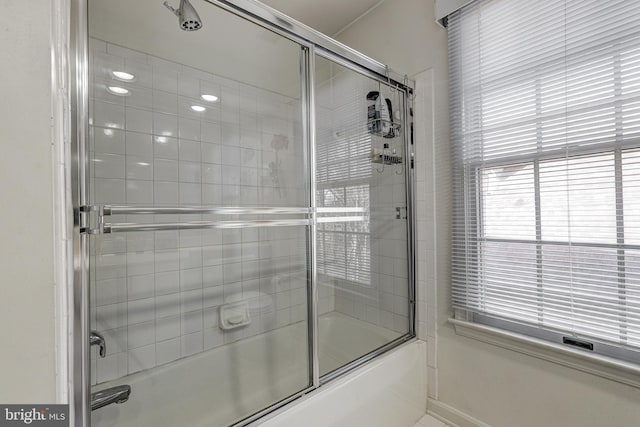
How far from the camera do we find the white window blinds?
1.19 meters

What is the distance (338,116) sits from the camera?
169 centimetres

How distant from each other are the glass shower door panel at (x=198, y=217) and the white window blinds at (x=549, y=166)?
3.17ft

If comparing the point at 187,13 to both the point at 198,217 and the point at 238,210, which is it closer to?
the point at 238,210

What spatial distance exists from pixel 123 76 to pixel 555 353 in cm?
243

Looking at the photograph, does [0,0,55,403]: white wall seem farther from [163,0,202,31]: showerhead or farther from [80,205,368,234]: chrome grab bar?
[163,0,202,31]: showerhead

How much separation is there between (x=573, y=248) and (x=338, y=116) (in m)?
1.33

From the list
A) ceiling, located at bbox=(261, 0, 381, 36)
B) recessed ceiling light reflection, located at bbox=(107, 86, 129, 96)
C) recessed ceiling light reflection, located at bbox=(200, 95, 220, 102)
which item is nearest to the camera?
recessed ceiling light reflection, located at bbox=(107, 86, 129, 96)

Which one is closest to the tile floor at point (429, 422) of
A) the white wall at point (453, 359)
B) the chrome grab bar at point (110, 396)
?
the white wall at point (453, 359)

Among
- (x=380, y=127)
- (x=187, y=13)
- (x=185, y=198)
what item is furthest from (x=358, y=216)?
(x=187, y=13)

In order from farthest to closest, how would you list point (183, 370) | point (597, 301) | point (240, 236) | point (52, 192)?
point (240, 236)
point (183, 370)
point (597, 301)
point (52, 192)

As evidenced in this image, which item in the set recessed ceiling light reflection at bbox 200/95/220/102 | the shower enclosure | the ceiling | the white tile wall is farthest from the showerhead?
the ceiling

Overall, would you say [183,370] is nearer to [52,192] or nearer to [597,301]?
[52,192]

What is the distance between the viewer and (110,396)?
1192mm

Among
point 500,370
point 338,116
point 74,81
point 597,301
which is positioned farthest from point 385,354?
point 74,81
